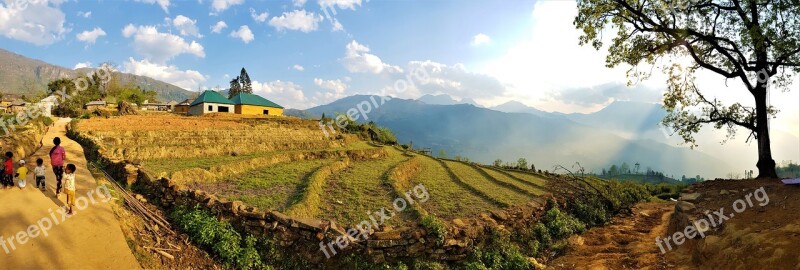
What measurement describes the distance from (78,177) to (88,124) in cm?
1629

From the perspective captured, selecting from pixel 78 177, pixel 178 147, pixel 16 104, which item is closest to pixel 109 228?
pixel 78 177

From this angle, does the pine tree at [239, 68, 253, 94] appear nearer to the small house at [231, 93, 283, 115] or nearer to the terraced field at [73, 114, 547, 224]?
the small house at [231, 93, 283, 115]

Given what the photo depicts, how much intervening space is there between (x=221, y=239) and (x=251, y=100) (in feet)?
149

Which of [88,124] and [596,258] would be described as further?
[88,124]

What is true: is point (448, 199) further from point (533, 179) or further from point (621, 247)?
point (533, 179)

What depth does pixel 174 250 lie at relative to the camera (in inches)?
348

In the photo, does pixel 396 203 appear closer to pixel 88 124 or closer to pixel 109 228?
pixel 109 228

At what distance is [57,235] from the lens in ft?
26.1

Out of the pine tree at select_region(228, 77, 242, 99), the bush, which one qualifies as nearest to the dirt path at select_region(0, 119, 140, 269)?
the bush

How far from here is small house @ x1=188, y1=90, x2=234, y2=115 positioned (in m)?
46.4

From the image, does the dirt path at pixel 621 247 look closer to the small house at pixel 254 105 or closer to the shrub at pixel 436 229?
the shrub at pixel 436 229

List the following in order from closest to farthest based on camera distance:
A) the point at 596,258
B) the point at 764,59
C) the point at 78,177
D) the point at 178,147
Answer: the point at 596,258 < the point at 78,177 < the point at 764,59 < the point at 178,147

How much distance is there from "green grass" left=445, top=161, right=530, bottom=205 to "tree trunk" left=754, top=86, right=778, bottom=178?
31.8ft

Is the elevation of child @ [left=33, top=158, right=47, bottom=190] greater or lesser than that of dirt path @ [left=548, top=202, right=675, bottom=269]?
greater
